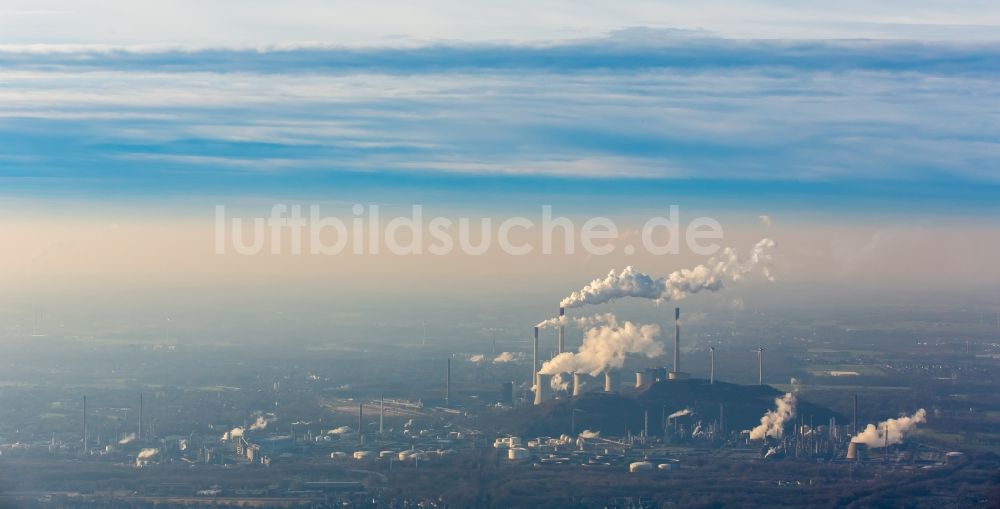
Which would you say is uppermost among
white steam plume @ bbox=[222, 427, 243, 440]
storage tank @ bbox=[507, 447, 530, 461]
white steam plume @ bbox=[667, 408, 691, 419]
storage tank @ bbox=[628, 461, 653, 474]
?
white steam plume @ bbox=[667, 408, 691, 419]

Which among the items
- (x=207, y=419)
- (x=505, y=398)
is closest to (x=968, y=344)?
(x=505, y=398)

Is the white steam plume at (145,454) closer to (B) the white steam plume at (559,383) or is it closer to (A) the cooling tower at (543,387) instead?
(A) the cooling tower at (543,387)

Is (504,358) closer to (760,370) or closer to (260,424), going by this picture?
(760,370)

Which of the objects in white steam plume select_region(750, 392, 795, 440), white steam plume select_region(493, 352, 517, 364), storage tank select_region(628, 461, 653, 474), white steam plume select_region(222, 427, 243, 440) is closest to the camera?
storage tank select_region(628, 461, 653, 474)

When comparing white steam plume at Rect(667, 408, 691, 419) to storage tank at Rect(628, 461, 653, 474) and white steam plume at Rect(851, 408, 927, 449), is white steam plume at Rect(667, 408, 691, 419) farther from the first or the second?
storage tank at Rect(628, 461, 653, 474)

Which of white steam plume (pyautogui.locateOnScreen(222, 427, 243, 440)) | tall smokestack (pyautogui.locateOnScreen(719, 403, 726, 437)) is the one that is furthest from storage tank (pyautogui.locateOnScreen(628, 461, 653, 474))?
white steam plume (pyautogui.locateOnScreen(222, 427, 243, 440))

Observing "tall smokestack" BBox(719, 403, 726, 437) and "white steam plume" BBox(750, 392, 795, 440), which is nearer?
"white steam plume" BBox(750, 392, 795, 440)
